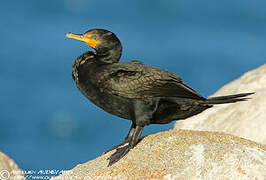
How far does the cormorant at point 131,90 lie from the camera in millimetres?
5656

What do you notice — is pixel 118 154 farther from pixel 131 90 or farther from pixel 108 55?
pixel 108 55

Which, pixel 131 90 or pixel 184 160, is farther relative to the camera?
pixel 131 90

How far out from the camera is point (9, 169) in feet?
30.9

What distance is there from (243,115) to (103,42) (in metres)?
5.37

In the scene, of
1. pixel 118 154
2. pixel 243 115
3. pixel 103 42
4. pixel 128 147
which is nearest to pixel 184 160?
pixel 128 147

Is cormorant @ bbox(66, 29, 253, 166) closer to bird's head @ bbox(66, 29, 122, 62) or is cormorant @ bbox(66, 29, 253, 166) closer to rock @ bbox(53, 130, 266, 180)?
bird's head @ bbox(66, 29, 122, 62)

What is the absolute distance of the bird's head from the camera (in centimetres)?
611

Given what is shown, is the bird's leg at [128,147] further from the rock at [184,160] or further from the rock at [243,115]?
the rock at [243,115]

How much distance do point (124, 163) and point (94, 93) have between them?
108 centimetres

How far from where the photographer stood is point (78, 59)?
631cm

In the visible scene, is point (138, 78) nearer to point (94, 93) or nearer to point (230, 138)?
point (94, 93)

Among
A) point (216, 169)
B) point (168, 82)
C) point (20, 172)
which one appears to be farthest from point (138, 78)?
point (20, 172)

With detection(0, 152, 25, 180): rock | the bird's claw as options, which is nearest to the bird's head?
the bird's claw

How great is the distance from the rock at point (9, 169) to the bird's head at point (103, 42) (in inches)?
155
